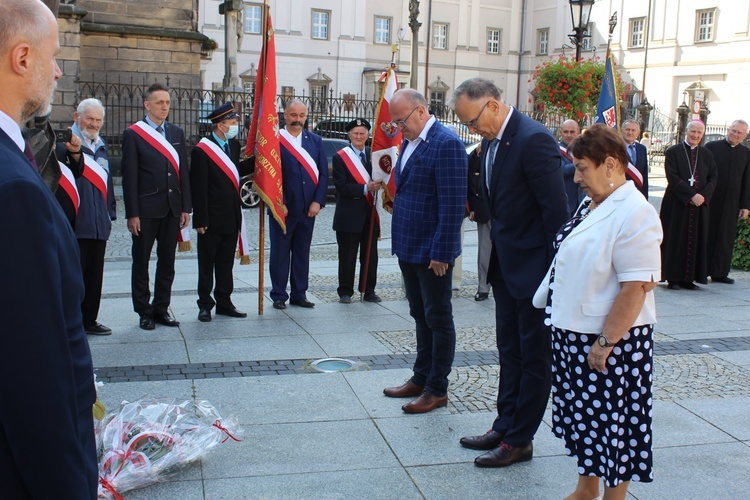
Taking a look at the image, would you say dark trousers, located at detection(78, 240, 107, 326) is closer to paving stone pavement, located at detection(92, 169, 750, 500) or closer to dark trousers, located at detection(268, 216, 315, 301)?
paving stone pavement, located at detection(92, 169, 750, 500)

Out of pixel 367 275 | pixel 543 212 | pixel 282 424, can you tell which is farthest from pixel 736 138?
pixel 282 424

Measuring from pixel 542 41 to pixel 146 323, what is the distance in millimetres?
56159

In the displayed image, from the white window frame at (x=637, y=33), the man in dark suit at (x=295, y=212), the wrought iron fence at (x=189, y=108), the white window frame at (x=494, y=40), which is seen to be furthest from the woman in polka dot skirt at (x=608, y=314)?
the white window frame at (x=494, y=40)

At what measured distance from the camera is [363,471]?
157 inches

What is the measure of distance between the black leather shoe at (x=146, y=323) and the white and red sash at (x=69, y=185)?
118cm

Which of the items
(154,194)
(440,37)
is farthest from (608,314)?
(440,37)

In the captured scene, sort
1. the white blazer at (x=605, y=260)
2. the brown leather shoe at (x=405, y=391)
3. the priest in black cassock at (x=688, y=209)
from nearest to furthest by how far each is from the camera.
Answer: the white blazer at (x=605, y=260) → the brown leather shoe at (x=405, y=391) → the priest in black cassock at (x=688, y=209)

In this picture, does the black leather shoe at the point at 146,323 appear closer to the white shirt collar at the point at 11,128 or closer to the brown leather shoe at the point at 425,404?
the brown leather shoe at the point at 425,404

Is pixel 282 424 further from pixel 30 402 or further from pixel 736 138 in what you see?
pixel 736 138

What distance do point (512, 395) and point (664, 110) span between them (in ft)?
160

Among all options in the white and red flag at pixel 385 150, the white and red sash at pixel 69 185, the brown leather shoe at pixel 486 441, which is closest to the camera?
the brown leather shoe at pixel 486 441

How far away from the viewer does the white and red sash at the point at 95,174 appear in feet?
21.7

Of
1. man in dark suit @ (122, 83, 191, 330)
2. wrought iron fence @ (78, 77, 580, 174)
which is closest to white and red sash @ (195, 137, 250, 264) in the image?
man in dark suit @ (122, 83, 191, 330)

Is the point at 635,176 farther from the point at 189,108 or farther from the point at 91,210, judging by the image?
the point at 189,108
